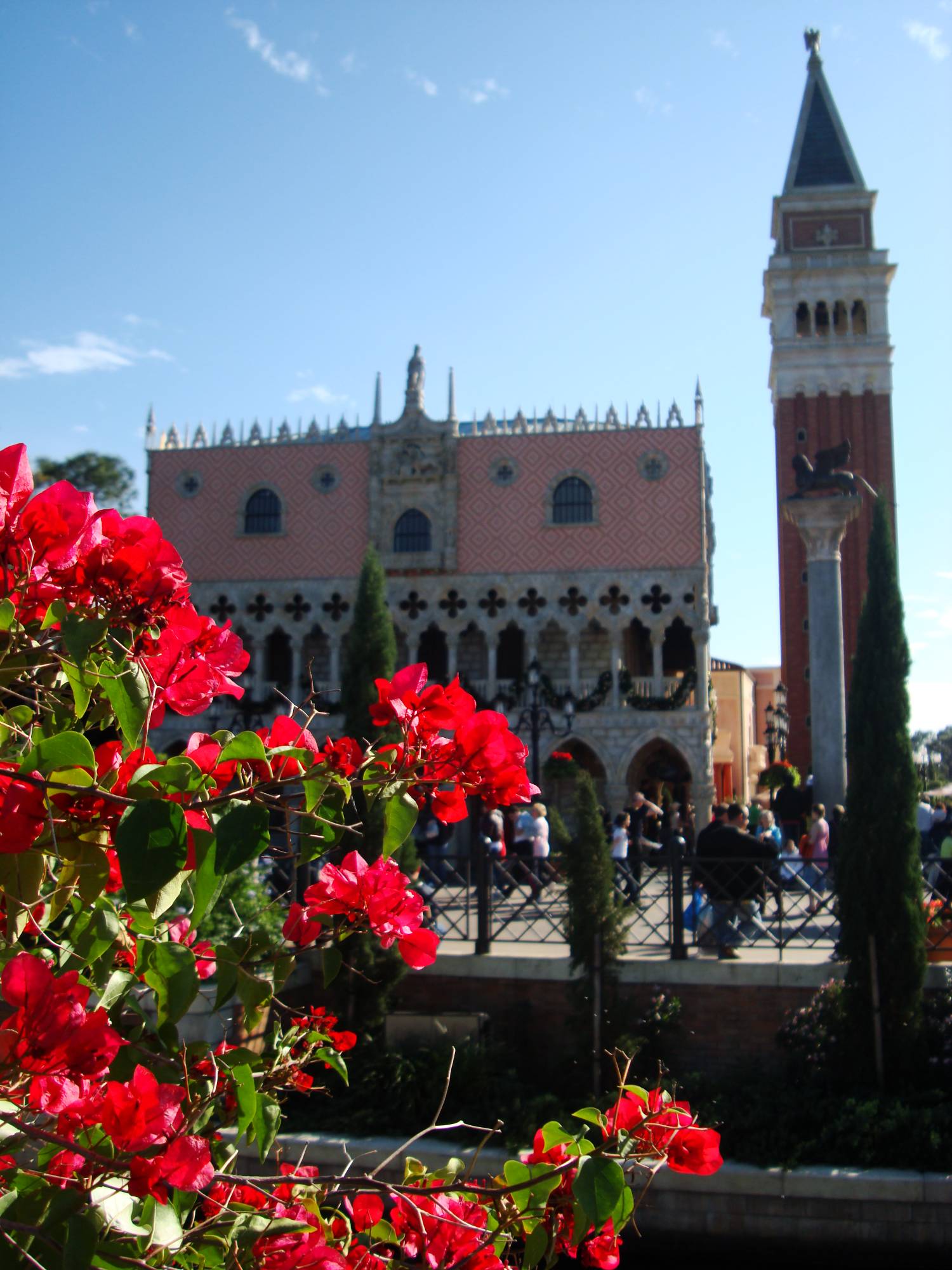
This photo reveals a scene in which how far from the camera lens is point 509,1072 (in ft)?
30.4

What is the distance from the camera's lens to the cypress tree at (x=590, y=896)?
9.32 m

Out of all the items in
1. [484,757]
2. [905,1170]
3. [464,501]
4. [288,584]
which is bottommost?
[905,1170]

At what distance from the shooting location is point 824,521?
603 inches

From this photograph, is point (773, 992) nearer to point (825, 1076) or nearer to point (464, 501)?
point (825, 1076)

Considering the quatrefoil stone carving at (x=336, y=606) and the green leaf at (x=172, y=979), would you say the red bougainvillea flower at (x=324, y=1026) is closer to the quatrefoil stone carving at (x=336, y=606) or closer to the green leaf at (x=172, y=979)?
the green leaf at (x=172, y=979)

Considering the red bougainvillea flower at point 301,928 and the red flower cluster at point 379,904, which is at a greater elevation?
the red flower cluster at point 379,904

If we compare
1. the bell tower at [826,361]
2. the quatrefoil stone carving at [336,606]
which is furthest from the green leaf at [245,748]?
the bell tower at [826,361]

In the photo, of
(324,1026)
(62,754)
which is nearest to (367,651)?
(324,1026)

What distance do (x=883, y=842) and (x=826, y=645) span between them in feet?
18.4

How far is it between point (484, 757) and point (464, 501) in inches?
988

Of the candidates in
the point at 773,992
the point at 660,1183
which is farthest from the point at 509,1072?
the point at 773,992

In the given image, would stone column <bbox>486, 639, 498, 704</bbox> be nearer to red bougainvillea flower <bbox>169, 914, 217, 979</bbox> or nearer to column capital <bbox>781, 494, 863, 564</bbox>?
column capital <bbox>781, 494, 863, 564</bbox>

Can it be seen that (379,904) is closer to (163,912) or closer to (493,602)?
(163,912)

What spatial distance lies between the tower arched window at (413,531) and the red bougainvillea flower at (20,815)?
998 inches
